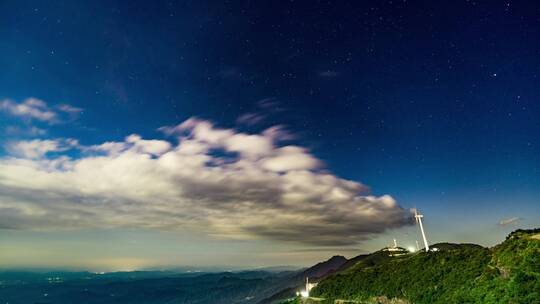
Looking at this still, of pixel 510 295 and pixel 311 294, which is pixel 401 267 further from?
pixel 510 295

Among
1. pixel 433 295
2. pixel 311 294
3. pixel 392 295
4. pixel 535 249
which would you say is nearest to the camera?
pixel 535 249

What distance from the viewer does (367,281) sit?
10225cm

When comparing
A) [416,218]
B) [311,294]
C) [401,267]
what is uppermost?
[416,218]

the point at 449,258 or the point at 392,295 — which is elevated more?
the point at 449,258

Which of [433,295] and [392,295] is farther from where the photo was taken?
[392,295]

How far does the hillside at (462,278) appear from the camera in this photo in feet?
174

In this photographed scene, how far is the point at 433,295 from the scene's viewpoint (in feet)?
232

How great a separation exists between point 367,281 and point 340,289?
12778 mm

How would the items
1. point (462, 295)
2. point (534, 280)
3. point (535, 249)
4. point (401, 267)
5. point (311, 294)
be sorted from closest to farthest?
1. point (534, 280)
2. point (535, 249)
3. point (462, 295)
4. point (401, 267)
5. point (311, 294)

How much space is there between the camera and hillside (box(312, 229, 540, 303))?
52938 mm

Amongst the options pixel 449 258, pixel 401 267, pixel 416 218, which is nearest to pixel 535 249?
pixel 449 258

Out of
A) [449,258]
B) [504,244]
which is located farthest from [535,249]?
[449,258]

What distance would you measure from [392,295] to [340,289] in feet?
99.3

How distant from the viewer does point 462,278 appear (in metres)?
69.4
